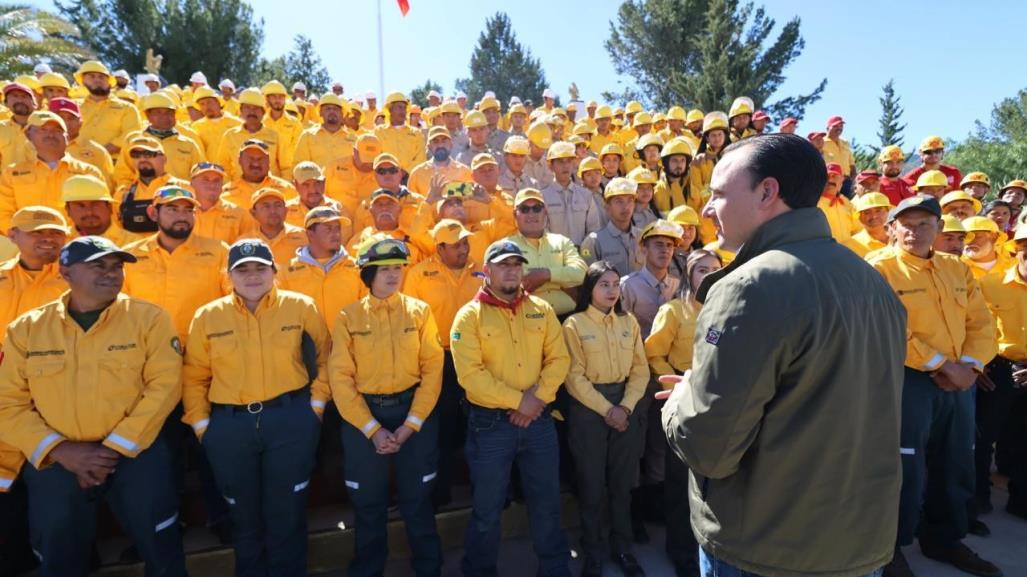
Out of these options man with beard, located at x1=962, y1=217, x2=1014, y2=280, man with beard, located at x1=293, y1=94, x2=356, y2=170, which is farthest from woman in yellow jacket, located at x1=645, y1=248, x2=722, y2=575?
man with beard, located at x1=293, y1=94, x2=356, y2=170

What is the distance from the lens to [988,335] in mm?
3861

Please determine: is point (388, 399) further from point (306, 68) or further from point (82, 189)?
point (306, 68)

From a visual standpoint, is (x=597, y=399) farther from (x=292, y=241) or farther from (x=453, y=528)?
(x=292, y=241)

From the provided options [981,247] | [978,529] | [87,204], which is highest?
[87,204]

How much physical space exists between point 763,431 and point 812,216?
68 cm

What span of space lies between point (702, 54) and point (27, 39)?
91.2 feet

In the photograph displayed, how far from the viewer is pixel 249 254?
11.0 feet

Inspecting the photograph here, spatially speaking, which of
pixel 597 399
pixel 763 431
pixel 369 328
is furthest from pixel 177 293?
pixel 763 431

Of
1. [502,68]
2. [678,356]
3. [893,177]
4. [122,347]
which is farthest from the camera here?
[502,68]

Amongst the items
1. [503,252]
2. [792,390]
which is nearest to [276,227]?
[503,252]

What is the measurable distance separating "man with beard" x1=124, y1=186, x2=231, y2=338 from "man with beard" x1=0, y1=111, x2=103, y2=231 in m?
1.95

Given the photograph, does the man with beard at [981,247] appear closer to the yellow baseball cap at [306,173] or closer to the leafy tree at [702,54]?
the yellow baseball cap at [306,173]

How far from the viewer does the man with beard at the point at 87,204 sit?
13.1 ft

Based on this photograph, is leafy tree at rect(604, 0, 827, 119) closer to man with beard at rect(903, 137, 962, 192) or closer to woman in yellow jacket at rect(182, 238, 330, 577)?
man with beard at rect(903, 137, 962, 192)
